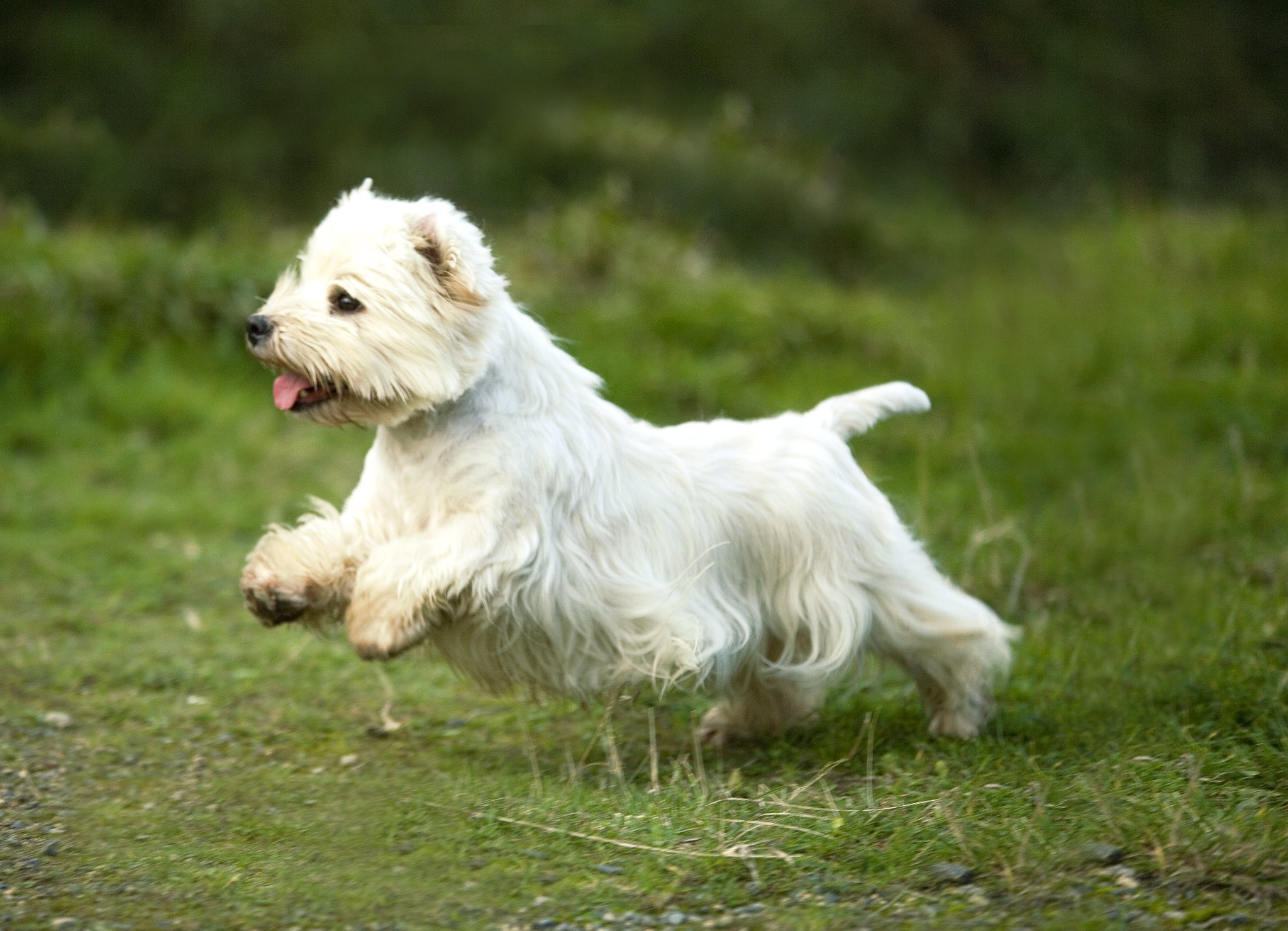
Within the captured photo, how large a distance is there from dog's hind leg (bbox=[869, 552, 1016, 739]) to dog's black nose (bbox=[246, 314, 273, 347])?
2.01m

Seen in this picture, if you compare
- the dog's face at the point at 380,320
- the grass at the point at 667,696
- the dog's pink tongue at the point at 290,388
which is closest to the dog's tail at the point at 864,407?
the grass at the point at 667,696

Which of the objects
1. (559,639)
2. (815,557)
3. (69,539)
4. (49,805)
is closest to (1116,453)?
(815,557)

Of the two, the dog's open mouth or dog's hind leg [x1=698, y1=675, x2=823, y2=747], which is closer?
the dog's open mouth

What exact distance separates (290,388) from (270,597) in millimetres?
604

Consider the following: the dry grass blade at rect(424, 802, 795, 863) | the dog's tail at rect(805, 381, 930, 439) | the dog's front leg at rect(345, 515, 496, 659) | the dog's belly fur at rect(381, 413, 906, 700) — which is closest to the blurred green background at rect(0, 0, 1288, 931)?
the dry grass blade at rect(424, 802, 795, 863)

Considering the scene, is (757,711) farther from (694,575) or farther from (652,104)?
Result: (652,104)

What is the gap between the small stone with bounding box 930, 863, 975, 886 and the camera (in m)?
3.58

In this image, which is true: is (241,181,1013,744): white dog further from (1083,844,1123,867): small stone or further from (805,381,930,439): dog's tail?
(1083,844,1123,867): small stone

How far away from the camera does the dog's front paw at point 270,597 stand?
14.2 feet

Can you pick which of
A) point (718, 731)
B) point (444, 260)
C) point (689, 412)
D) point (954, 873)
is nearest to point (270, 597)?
point (444, 260)

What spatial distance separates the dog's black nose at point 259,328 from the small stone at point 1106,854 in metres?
2.57

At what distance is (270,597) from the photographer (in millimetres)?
4328

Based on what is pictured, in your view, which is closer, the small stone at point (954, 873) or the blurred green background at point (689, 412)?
the small stone at point (954, 873)

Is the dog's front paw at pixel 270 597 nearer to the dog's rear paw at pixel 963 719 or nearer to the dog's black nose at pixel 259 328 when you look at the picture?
the dog's black nose at pixel 259 328
